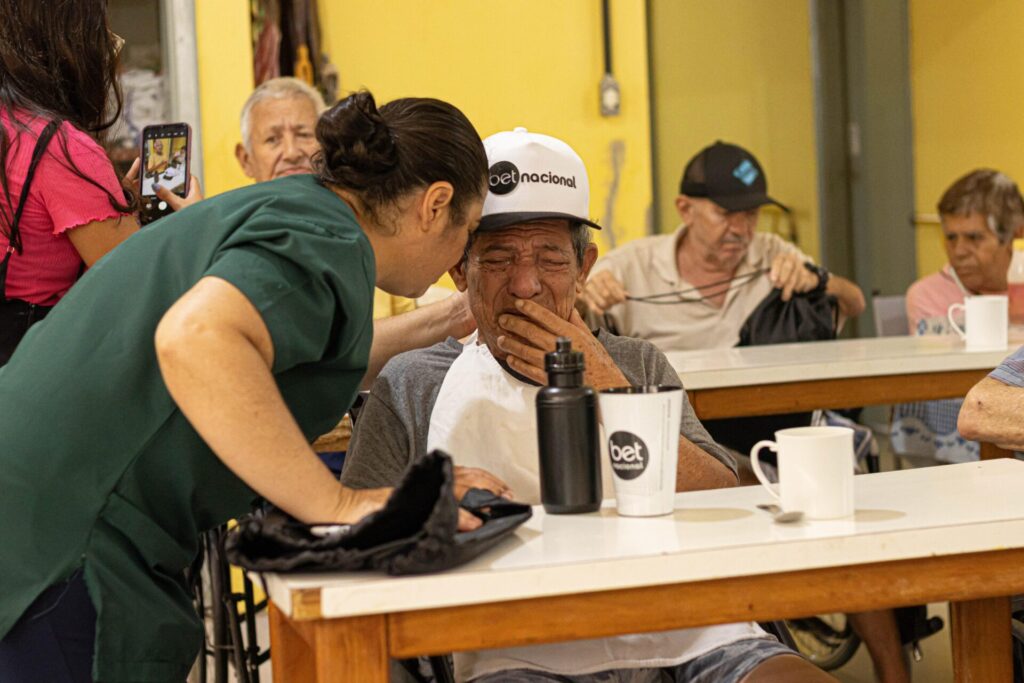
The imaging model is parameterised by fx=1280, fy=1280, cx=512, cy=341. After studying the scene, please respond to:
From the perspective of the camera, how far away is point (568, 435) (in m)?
1.49

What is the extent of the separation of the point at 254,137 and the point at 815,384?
201 centimetres

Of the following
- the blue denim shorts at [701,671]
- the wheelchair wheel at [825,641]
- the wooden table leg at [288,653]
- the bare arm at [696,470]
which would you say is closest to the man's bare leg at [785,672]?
the blue denim shorts at [701,671]

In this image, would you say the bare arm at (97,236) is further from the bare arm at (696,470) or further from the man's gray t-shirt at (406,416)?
the bare arm at (696,470)

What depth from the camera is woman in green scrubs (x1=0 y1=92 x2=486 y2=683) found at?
136 cm

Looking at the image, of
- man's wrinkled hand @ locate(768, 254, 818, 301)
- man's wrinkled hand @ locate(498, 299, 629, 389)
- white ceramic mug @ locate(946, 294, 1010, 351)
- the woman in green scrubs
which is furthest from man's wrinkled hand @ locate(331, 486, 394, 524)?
man's wrinkled hand @ locate(768, 254, 818, 301)

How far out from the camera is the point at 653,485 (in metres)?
1.46

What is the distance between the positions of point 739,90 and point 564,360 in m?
4.51

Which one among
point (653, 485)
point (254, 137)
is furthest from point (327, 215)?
point (254, 137)

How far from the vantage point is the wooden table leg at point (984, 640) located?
1554 millimetres

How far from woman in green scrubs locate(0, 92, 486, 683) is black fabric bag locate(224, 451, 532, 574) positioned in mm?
61

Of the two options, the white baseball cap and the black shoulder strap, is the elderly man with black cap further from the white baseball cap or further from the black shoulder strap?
the black shoulder strap

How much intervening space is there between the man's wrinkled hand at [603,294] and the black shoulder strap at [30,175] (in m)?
2.31

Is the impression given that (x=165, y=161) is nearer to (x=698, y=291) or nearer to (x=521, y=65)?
(x=698, y=291)

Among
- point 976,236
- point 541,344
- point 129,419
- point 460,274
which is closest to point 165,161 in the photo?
point 460,274
